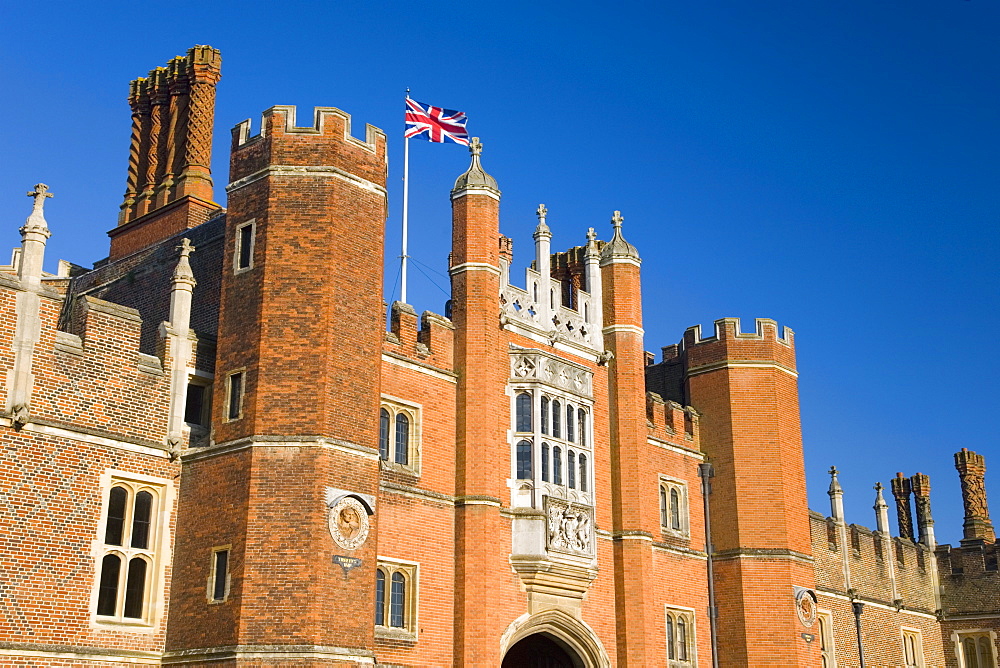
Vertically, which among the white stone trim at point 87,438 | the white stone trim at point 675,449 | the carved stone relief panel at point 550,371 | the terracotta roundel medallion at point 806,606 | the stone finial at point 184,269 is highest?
the stone finial at point 184,269

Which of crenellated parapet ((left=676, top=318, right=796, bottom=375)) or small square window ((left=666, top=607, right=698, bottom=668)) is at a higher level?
crenellated parapet ((left=676, top=318, right=796, bottom=375))

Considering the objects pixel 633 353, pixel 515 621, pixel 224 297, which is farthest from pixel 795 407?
pixel 224 297

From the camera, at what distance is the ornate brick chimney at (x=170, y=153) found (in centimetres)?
2706

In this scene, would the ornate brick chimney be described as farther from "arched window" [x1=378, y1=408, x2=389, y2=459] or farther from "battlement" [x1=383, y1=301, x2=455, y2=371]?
"arched window" [x1=378, y1=408, x2=389, y2=459]

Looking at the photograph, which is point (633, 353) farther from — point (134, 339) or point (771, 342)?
point (134, 339)

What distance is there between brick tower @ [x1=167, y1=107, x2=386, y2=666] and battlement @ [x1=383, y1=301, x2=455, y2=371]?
170 centimetres

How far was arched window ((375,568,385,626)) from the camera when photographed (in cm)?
2150

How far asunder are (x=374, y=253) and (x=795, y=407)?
52.0 ft

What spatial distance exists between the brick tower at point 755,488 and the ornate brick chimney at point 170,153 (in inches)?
578

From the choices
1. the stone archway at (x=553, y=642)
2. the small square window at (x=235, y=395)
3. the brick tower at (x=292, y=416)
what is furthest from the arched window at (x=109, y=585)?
the stone archway at (x=553, y=642)

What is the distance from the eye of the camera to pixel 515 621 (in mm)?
23984

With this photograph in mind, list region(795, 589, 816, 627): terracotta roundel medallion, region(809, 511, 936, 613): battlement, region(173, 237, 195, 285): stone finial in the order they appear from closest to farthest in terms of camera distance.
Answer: region(173, 237, 195, 285): stone finial → region(795, 589, 816, 627): terracotta roundel medallion → region(809, 511, 936, 613): battlement

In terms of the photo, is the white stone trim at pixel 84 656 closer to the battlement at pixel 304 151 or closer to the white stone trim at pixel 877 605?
the battlement at pixel 304 151

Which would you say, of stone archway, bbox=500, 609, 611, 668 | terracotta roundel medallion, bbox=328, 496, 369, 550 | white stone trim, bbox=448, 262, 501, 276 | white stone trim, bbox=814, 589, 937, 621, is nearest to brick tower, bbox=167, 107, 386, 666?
terracotta roundel medallion, bbox=328, 496, 369, 550
